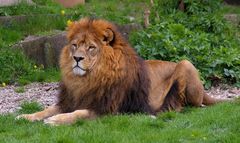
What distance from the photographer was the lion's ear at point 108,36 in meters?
8.14

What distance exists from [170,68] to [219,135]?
80.4 inches

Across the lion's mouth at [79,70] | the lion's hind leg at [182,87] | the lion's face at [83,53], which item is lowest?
the lion's hind leg at [182,87]

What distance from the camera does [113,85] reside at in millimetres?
8031

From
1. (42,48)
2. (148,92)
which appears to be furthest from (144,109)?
(42,48)

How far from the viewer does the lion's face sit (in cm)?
795

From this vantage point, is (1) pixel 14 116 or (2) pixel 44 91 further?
(2) pixel 44 91

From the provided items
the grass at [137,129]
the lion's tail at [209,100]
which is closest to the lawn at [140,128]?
the grass at [137,129]

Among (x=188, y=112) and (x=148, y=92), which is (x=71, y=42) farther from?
(x=188, y=112)

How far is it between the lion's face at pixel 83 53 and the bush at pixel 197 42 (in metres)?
3.14

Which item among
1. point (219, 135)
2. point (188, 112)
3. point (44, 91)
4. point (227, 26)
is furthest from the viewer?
point (227, 26)

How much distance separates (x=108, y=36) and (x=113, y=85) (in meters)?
0.59

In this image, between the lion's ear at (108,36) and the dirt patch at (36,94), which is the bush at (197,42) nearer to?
the dirt patch at (36,94)

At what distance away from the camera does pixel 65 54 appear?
8.27 meters

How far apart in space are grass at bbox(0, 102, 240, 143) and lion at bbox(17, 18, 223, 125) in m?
0.20
